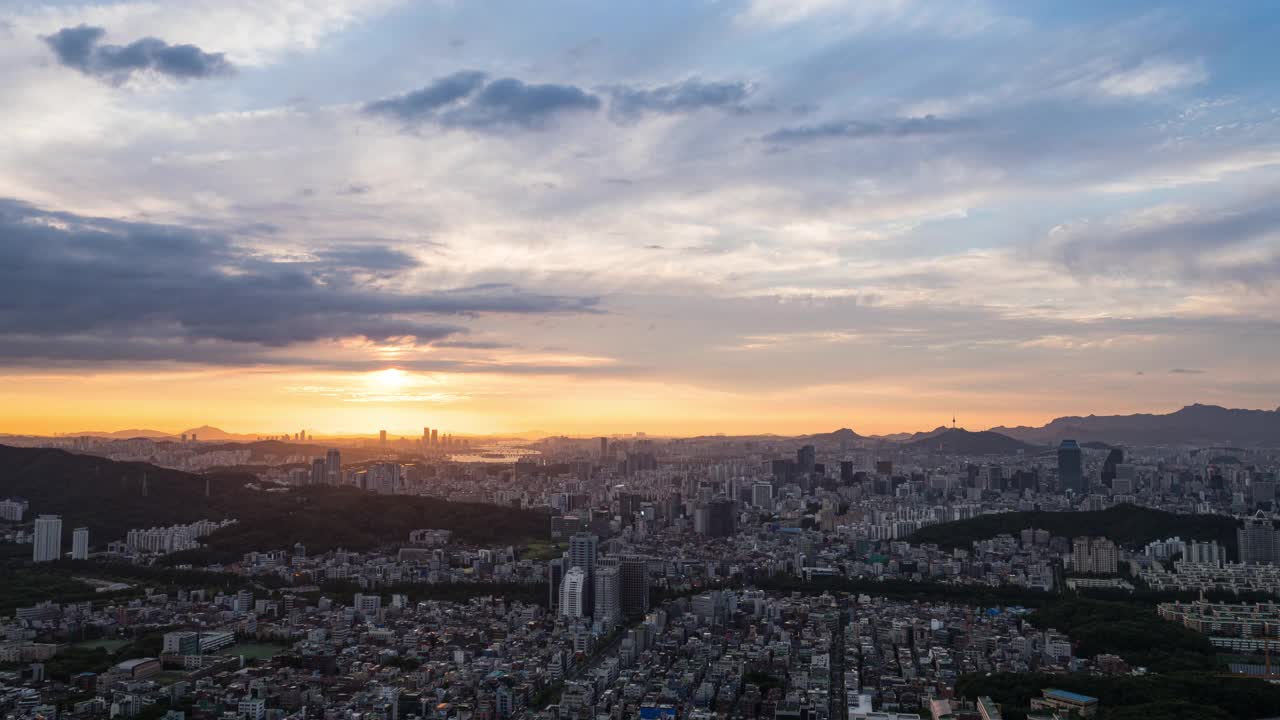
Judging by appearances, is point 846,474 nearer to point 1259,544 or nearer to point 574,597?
point 1259,544

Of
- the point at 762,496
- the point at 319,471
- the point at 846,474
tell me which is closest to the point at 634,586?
the point at 762,496

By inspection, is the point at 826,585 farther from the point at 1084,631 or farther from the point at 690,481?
the point at 690,481

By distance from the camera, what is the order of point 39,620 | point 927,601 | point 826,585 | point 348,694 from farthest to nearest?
point 826,585, point 927,601, point 39,620, point 348,694

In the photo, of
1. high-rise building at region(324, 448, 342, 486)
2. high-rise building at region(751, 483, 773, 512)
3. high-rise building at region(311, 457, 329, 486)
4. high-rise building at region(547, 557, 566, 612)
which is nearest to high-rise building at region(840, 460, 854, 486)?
high-rise building at region(751, 483, 773, 512)

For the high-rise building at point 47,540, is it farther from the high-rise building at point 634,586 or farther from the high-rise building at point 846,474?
the high-rise building at point 846,474

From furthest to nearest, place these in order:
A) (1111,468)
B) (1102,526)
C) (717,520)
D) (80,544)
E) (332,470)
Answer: (1111,468) → (332,470) → (717,520) → (1102,526) → (80,544)

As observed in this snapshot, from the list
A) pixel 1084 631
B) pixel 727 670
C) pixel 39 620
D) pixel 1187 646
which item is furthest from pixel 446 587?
pixel 1187 646
